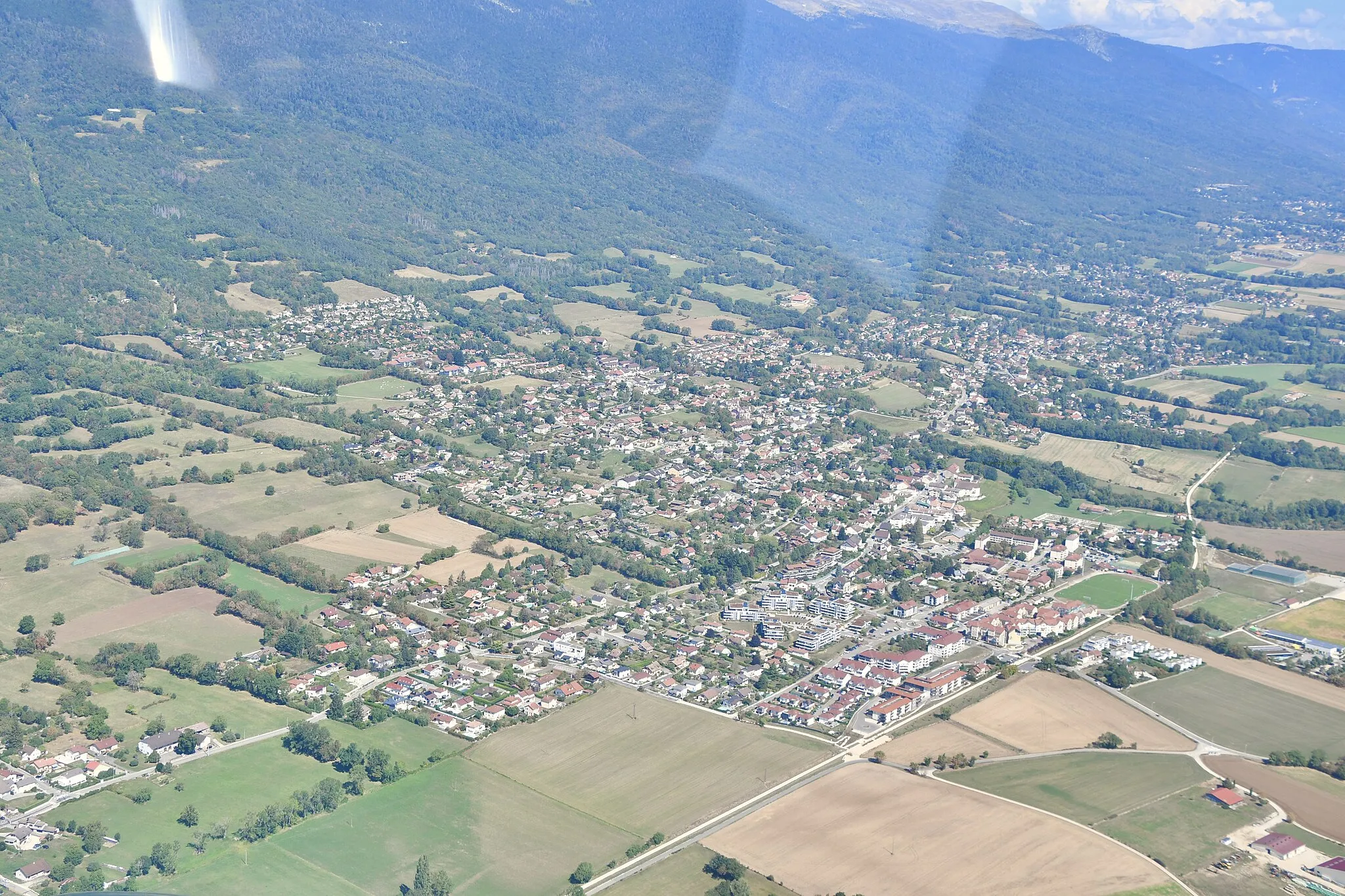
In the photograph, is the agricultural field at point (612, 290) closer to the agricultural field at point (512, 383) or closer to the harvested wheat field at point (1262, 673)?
the agricultural field at point (512, 383)

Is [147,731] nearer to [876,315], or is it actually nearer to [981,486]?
[981,486]

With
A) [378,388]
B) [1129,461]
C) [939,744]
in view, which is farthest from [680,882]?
[378,388]

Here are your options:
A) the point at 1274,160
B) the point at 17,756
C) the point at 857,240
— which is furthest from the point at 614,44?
the point at 17,756

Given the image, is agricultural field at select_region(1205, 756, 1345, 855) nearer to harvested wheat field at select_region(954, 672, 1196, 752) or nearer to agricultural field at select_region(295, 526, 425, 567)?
harvested wheat field at select_region(954, 672, 1196, 752)

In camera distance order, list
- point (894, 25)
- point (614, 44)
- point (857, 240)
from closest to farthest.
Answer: point (857, 240) < point (614, 44) < point (894, 25)

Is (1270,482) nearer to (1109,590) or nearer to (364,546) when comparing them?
(1109,590)

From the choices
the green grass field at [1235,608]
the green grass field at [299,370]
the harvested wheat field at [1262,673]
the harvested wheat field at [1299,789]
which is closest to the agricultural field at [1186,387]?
the green grass field at [1235,608]
